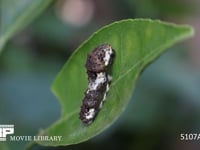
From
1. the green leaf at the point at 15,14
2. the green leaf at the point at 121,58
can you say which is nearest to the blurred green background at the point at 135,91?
the green leaf at the point at 15,14

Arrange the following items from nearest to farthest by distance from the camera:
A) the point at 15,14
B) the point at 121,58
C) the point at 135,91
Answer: the point at 121,58 → the point at 15,14 → the point at 135,91

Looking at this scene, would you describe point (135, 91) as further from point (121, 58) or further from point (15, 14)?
point (121, 58)

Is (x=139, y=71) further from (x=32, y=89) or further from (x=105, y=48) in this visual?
(x=32, y=89)

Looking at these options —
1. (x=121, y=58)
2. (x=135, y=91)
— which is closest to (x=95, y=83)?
(x=121, y=58)

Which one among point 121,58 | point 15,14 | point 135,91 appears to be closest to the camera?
point 121,58

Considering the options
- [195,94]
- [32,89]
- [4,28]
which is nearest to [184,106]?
[195,94]

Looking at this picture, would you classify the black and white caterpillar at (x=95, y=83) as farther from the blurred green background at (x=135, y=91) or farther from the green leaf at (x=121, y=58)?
the blurred green background at (x=135, y=91)

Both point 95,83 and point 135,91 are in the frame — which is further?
point 135,91
